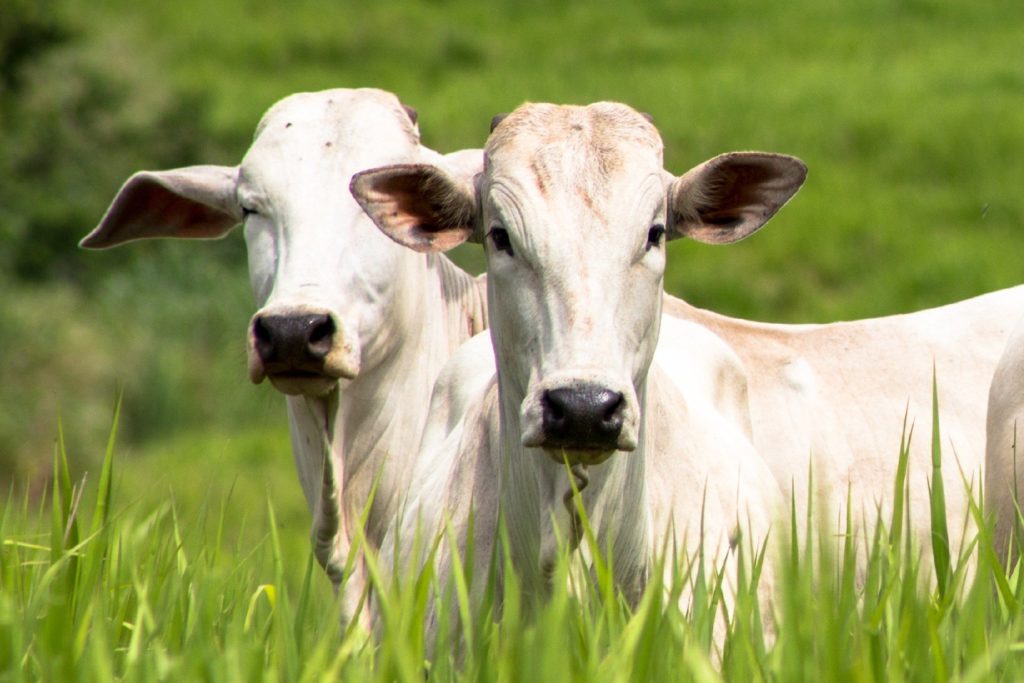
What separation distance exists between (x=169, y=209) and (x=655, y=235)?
2.30m

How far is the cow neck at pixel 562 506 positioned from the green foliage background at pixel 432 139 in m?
10.1

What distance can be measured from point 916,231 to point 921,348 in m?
14.7

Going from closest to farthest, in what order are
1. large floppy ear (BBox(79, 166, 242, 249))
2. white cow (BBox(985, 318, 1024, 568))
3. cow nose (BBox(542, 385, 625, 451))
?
cow nose (BBox(542, 385, 625, 451))
white cow (BBox(985, 318, 1024, 568))
large floppy ear (BBox(79, 166, 242, 249))

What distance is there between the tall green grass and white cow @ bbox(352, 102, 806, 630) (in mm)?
149

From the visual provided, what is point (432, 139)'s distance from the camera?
2108 centimetres

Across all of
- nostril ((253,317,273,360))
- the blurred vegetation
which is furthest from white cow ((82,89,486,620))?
the blurred vegetation

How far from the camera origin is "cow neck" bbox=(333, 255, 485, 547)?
518 cm

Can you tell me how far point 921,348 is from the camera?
5785mm

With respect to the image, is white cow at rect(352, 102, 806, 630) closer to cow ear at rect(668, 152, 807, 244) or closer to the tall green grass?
cow ear at rect(668, 152, 807, 244)

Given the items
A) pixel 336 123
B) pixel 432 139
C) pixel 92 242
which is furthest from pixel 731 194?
pixel 432 139

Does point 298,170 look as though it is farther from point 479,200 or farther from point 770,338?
point 770,338

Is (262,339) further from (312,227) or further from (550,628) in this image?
(550,628)

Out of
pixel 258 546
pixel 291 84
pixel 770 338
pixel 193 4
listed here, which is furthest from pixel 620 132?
pixel 193 4

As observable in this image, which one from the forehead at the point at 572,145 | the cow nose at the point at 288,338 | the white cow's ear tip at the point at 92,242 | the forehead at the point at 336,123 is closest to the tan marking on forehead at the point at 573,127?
the forehead at the point at 572,145
